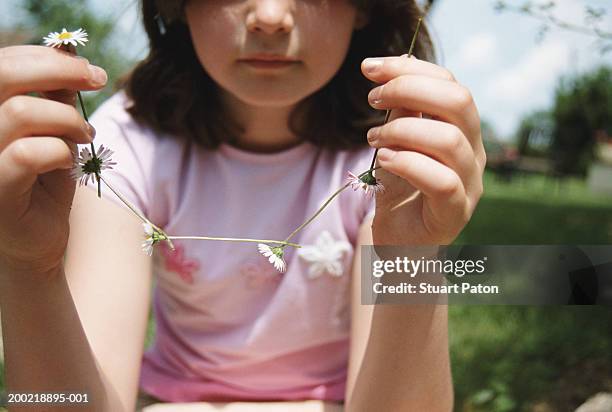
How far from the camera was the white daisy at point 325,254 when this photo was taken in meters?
1.00

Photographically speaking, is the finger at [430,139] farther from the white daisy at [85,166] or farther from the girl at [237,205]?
the white daisy at [85,166]

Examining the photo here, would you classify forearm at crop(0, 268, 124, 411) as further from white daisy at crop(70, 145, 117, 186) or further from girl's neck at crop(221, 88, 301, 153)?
girl's neck at crop(221, 88, 301, 153)

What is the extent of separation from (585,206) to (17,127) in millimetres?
4099

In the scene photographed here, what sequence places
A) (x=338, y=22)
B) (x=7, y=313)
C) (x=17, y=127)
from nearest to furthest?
(x=17, y=127), (x=7, y=313), (x=338, y=22)

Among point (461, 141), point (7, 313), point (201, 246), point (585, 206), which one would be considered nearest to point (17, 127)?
point (7, 313)

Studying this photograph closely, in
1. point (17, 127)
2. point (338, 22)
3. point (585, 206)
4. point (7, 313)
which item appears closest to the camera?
point (17, 127)

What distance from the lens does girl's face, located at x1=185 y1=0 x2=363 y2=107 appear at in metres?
0.76

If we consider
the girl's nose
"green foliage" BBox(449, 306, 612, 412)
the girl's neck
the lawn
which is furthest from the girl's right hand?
"green foliage" BBox(449, 306, 612, 412)

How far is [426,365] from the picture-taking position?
2.49 ft

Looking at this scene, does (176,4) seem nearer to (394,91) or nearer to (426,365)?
(394,91)

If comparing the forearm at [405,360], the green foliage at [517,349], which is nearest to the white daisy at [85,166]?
the forearm at [405,360]

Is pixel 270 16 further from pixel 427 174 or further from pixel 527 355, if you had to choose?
pixel 527 355

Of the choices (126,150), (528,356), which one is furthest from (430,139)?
Result: (528,356)

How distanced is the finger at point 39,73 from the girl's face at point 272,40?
262 mm
